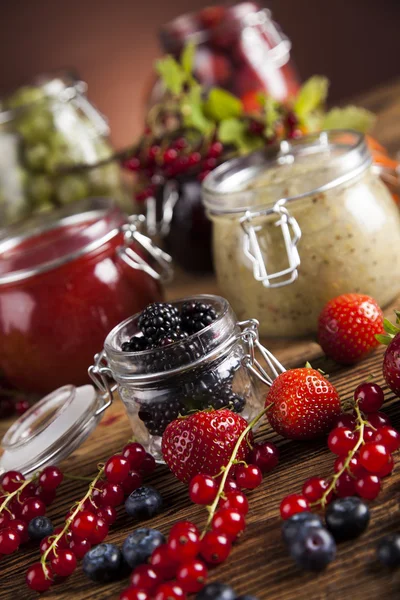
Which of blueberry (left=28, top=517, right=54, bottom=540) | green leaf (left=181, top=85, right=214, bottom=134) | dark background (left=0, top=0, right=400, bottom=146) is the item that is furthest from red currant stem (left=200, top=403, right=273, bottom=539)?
dark background (left=0, top=0, right=400, bottom=146)

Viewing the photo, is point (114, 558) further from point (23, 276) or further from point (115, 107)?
point (115, 107)

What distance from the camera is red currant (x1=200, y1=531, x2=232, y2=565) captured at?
756mm

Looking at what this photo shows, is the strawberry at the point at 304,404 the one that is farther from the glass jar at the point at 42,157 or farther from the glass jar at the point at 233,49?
A: the glass jar at the point at 233,49

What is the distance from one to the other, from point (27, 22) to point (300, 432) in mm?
2294

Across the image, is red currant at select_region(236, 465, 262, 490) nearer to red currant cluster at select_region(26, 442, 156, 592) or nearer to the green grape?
red currant cluster at select_region(26, 442, 156, 592)

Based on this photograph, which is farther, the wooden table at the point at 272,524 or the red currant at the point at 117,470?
the red currant at the point at 117,470

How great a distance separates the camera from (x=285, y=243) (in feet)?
3.75

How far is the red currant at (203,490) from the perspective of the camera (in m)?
0.83

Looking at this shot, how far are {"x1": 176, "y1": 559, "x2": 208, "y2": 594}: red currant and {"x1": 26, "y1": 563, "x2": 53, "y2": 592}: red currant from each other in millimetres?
172

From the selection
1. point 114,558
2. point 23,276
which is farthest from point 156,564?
point 23,276

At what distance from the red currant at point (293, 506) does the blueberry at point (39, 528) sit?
0.31 meters

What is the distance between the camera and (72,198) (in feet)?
5.24

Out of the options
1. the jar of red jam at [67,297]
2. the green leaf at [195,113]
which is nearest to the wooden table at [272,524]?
the jar of red jam at [67,297]

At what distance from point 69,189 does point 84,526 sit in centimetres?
90
